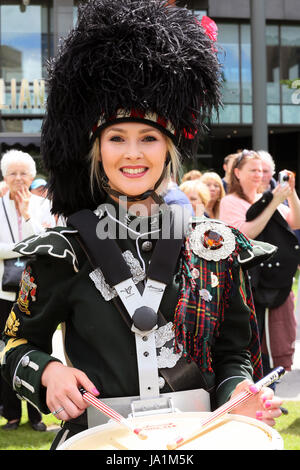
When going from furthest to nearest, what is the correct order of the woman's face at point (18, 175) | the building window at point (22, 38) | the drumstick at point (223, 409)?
the building window at point (22, 38) → the woman's face at point (18, 175) → the drumstick at point (223, 409)

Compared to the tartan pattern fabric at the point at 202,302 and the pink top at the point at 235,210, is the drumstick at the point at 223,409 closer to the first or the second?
the tartan pattern fabric at the point at 202,302

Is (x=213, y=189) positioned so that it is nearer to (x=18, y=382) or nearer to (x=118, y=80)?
(x=118, y=80)

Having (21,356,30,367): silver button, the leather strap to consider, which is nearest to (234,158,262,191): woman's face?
the leather strap

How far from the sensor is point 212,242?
1.79 meters

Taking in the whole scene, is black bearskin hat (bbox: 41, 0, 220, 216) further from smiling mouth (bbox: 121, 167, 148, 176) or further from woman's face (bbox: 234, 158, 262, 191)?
woman's face (bbox: 234, 158, 262, 191)

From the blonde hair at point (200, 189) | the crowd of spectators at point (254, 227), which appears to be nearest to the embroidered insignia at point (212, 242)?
the crowd of spectators at point (254, 227)

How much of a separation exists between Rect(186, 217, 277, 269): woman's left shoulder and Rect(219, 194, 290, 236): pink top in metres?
2.89

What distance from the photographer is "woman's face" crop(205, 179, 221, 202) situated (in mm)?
6363

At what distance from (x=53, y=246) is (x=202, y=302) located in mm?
432

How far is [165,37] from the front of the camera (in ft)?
6.06

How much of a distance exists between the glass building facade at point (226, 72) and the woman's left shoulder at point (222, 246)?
1093 cm

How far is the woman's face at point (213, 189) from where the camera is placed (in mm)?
6363

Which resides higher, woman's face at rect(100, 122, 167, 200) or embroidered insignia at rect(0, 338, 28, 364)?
woman's face at rect(100, 122, 167, 200)
